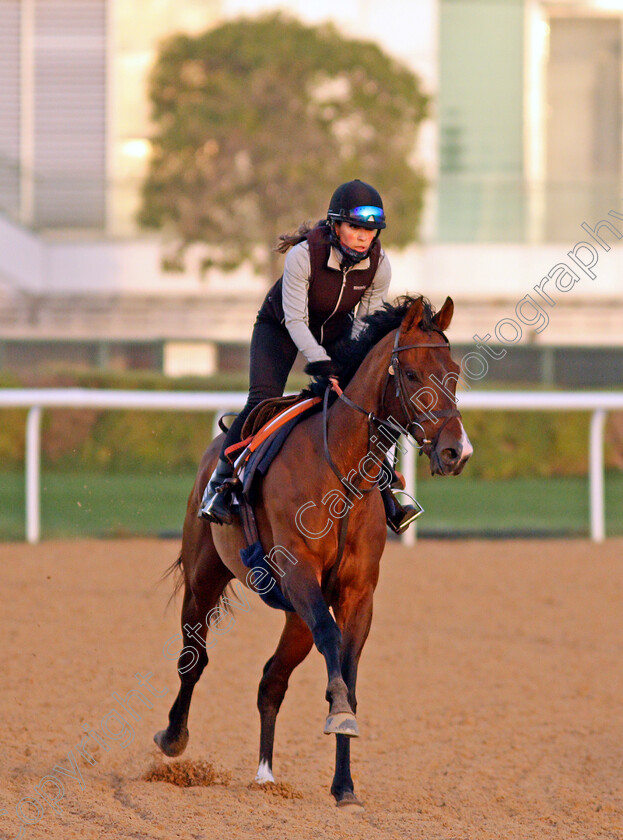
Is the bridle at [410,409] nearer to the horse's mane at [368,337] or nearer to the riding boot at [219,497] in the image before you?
the horse's mane at [368,337]

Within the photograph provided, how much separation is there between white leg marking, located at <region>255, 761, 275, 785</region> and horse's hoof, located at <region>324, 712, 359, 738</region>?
0.68 meters

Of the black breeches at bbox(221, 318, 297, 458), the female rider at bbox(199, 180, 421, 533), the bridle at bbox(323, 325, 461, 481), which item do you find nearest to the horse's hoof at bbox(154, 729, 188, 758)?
the female rider at bbox(199, 180, 421, 533)

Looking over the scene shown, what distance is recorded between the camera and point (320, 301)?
4.18 metres

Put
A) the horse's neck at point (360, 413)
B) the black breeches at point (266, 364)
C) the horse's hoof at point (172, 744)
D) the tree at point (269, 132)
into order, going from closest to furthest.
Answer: the horse's neck at point (360, 413), the black breeches at point (266, 364), the horse's hoof at point (172, 744), the tree at point (269, 132)

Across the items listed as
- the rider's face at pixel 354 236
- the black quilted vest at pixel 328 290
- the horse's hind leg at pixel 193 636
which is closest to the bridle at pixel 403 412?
the black quilted vest at pixel 328 290

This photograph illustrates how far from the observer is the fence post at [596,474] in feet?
28.9

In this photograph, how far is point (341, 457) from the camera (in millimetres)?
3896

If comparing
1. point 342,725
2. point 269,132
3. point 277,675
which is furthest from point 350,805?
point 269,132

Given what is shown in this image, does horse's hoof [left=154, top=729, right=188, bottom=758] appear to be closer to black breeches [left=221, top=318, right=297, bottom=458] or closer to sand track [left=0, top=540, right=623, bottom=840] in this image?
sand track [left=0, top=540, right=623, bottom=840]

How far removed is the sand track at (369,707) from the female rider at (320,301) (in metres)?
1.01

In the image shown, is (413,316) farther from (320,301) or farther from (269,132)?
(269,132)

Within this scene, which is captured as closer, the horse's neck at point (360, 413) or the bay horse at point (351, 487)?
the bay horse at point (351, 487)

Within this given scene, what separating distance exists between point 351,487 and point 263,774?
1115mm

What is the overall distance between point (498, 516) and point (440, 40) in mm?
12071
